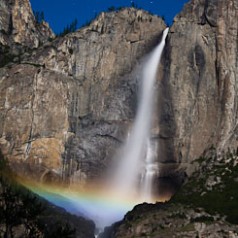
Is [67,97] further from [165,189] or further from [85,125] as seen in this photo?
[165,189]

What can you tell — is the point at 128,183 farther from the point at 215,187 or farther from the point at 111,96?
the point at 215,187

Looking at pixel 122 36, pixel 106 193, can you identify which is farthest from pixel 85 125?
pixel 122 36

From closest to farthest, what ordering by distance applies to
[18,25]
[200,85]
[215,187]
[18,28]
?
[215,187] → [200,85] → [18,28] → [18,25]

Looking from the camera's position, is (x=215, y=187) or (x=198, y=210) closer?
(x=198, y=210)

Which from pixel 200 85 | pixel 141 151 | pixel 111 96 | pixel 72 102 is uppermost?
pixel 200 85

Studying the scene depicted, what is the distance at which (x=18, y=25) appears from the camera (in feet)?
481

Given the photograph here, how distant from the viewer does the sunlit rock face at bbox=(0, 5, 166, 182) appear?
11375cm

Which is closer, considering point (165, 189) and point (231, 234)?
point (231, 234)

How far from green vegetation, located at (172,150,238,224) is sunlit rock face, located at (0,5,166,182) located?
18257mm

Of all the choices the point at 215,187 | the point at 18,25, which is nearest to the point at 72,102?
the point at 215,187

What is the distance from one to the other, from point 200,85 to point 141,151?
17531mm

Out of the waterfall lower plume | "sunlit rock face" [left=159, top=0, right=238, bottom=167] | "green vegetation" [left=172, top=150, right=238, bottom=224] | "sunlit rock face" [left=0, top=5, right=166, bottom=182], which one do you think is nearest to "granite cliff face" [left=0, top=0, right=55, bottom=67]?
"sunlit rock face" [left=0, top=5, right=166, bottom=182]

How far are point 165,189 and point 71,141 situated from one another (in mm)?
20283

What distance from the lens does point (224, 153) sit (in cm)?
11238
